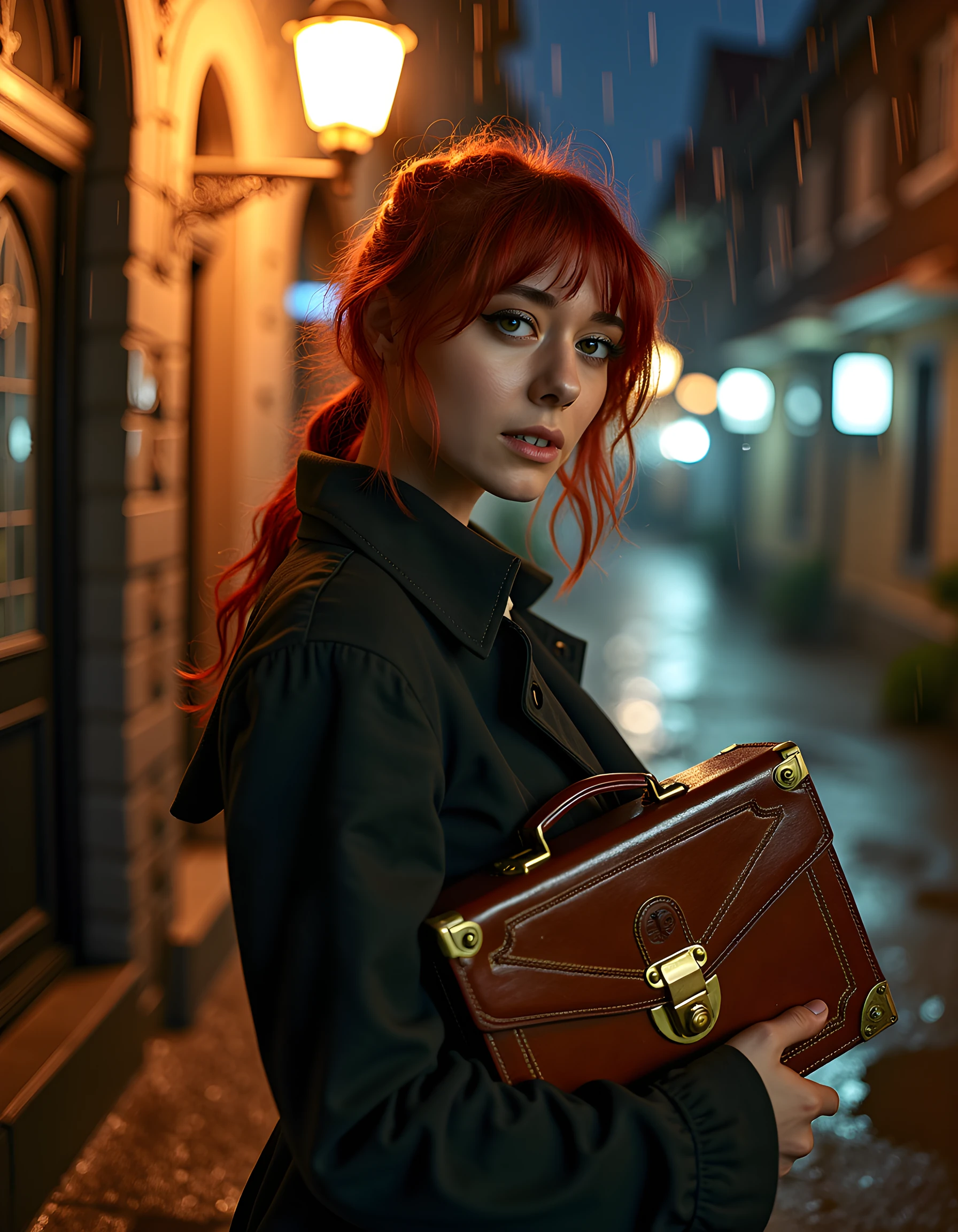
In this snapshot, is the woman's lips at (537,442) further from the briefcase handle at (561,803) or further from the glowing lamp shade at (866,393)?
the glowing lamp shade at (866,393)

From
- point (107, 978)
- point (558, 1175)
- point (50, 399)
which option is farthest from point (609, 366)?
point (107, 978)

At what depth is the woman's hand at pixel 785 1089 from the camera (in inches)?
43.0

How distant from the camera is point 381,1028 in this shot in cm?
90

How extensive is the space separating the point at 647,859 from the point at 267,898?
434 mm

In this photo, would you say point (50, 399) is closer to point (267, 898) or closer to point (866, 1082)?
point (267, 898)

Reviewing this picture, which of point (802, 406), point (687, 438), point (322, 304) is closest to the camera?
point (322, 304)

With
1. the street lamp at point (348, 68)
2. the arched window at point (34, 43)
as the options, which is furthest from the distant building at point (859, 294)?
the arched window at point (34, 43)

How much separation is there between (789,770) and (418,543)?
1.79ft

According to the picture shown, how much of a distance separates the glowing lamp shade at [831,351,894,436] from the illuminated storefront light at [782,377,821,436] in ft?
10.2

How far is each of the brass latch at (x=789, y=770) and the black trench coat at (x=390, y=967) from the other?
33cm

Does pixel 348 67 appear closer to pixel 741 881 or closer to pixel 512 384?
pixel 512 384

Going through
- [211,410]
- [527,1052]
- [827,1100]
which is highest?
[211,410]

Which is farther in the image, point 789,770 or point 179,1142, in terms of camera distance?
point 179,1142

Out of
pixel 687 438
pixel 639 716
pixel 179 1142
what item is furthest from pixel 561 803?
pixel 687 438
